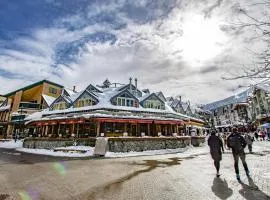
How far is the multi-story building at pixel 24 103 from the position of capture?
134ft

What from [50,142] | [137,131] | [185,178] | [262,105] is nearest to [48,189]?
[185,178]

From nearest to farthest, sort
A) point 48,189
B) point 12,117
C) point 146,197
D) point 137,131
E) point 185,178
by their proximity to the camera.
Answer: point 146,197, point 48,189, point 185,178, point 137,131, point 12,117

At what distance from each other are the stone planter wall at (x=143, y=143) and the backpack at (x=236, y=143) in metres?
12.0

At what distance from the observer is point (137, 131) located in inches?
1129

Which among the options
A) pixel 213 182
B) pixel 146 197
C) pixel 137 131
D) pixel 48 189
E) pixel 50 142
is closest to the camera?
pixel 146 197

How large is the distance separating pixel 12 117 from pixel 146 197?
146 feet

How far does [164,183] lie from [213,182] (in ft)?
5.49

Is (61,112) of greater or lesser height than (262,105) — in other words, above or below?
below

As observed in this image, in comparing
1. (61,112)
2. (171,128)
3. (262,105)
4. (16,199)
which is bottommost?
(16,199)

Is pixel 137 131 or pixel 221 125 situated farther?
pixel 221 125

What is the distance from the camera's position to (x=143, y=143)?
19.3 m

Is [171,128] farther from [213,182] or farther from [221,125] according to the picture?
[221,125]

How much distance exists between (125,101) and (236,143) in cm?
2304

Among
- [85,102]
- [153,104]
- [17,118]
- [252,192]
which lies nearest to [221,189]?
[252,192]
